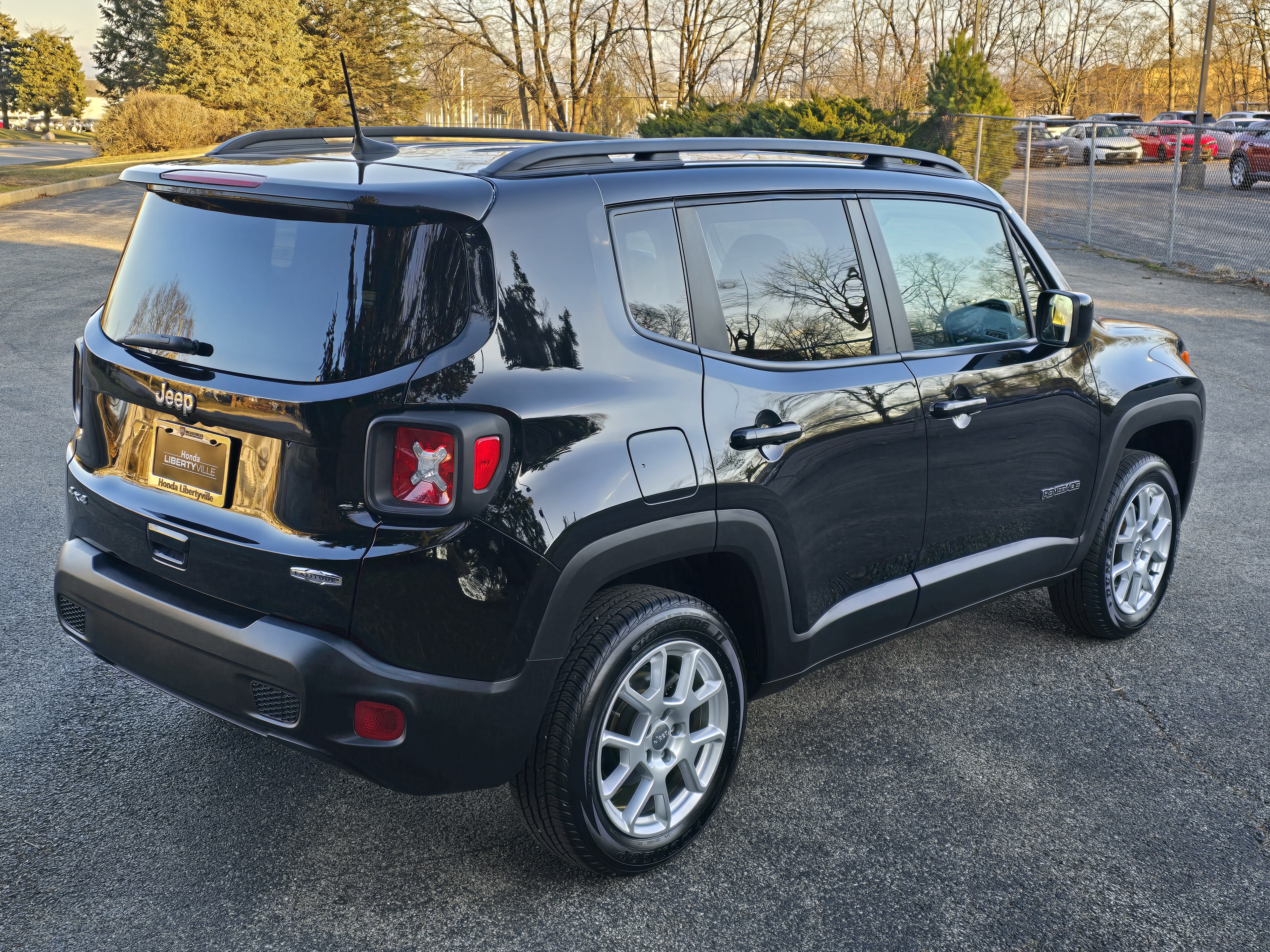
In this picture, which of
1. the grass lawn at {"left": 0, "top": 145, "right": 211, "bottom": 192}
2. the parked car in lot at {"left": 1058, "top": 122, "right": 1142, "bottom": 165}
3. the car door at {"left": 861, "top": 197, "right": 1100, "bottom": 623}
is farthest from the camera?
the parked car in lot at {"left": 1058, "top": 122, "right": 1142, "bottom": 165}

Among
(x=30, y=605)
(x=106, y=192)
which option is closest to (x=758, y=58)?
(x=106, y=192)

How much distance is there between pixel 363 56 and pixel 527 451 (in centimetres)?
4896

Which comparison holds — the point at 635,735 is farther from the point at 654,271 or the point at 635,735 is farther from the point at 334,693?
the point at 654,271

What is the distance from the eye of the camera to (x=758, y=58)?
98.0 feet

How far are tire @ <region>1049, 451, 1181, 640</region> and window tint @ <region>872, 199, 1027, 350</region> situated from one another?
94 cm

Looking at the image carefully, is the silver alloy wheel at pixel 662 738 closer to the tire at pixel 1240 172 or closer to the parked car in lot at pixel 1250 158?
the parked car in lot at pixel 1250 158

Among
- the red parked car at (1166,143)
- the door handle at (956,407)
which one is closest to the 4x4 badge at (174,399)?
the door handle at (956,407)

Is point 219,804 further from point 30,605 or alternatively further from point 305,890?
point 30,605

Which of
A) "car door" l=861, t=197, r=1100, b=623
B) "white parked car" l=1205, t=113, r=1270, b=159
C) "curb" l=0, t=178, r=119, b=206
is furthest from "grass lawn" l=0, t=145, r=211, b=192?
"white parked car" l=1205, t=113, r=1270, b=159

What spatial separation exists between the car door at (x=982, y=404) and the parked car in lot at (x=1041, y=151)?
63.9 feet

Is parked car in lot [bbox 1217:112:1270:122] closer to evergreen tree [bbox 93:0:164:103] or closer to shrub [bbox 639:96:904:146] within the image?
shrub [bbox 639:96:904:146]

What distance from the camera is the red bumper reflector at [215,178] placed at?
277 centimetres

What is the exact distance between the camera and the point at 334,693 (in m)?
2.51

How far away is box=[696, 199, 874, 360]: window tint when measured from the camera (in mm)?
3068
